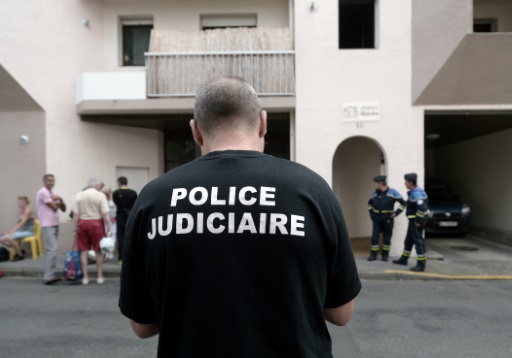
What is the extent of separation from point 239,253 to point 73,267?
7.06 metres

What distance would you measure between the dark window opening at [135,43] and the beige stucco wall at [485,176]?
11.1 m

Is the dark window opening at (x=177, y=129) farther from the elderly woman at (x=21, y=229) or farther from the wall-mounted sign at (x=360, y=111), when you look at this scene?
the elderly woman at (x=21, y=229)

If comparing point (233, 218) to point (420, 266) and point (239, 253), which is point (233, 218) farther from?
point (420, 266)

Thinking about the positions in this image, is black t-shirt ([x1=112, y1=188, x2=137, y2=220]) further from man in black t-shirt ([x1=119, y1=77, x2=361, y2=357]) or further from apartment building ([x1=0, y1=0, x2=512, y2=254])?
man in black t-shirt ([x1=119, y1=77, x2=361, y2=357])

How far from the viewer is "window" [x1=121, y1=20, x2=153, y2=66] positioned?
11523 millimetres

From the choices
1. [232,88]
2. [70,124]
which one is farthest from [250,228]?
[70,124]

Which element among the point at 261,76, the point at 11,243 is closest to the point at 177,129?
the point at 261,76

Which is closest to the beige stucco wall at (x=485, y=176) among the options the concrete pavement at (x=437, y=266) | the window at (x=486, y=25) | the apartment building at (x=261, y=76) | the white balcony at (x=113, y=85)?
the apartment building at (x=261, y=76)

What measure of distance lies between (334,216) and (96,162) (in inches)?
412

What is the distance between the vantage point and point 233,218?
1.21 metres

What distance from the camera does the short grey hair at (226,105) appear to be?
136cm

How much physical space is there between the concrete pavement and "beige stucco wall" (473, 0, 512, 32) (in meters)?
6.00

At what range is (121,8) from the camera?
36.7 ft

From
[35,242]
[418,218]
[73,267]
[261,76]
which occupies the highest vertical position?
[261,76]
